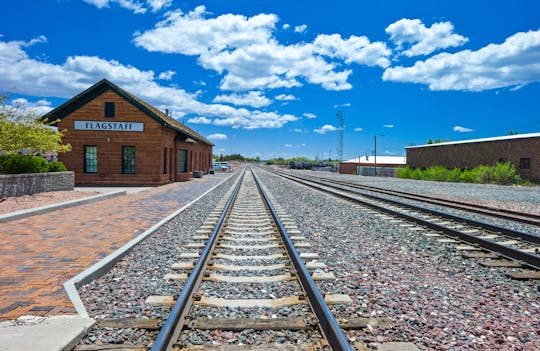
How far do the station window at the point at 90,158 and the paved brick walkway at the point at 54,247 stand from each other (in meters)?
11.5

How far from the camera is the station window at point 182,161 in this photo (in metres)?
29.3

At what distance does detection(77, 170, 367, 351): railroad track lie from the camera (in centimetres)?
297

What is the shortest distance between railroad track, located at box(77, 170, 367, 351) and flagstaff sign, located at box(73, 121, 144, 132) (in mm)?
17682

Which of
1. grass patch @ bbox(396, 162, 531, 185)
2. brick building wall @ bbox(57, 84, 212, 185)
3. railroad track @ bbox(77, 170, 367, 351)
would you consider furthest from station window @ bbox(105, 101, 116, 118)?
grass patch @ bbox(396, 162, 531, 185)

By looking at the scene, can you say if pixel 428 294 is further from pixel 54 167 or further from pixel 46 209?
pixel 54 167

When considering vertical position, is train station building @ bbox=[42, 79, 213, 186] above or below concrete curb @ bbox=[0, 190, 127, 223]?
above

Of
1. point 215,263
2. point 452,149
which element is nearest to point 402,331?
point 215,263

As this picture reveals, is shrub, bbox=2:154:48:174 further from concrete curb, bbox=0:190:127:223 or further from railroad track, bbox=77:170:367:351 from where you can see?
railroad track, bbox=77:170:367:351

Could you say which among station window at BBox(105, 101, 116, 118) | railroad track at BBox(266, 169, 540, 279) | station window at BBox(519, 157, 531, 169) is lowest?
railroad track at BBox(266, 169, 540, 279)

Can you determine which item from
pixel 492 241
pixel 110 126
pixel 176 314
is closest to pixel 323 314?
pixel 176 314

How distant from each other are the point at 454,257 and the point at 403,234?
6.09ft

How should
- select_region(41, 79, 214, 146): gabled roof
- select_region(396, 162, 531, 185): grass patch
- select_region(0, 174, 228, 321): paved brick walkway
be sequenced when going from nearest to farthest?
select_region(0, 174, 228, 321): paved brick walkway → select_region(41, 79, 214, 146): gabled roof → select_region(396, 162, 531, 185): grass patch

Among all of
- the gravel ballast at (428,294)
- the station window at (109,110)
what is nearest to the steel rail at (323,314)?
the gravel ballast at (428,294)

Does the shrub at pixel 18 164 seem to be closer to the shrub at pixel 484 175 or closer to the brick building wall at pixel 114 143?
the brick building wall at pixel 114 143
